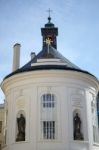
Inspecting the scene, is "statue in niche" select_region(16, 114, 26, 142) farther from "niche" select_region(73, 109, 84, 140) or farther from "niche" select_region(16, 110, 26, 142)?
"niche" select_region(73, 109, 84, 140)

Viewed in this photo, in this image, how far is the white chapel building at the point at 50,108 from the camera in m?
28.0

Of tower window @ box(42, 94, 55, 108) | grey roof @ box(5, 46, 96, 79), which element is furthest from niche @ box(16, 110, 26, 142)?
grey roof @ box(5, 46, 96, 79)

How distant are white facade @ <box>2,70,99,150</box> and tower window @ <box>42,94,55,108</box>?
258 mm

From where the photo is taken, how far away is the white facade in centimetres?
2788

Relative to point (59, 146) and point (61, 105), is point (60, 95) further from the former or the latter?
point (59, 146)

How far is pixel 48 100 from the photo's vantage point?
29.1 meters

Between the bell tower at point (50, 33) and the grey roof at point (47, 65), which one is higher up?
the bell tower at point (50, 33)

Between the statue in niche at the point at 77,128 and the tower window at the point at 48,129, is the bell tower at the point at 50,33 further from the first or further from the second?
the tower window at the point at 48,129

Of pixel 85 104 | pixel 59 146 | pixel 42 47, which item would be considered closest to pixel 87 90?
pixel 85 104

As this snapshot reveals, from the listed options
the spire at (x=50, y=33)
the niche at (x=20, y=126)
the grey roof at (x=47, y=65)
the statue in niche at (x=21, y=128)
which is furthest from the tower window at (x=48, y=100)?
the spire at (x=50, y=33)

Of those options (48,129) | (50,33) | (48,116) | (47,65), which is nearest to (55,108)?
(48,116)

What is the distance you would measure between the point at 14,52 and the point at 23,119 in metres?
9.80

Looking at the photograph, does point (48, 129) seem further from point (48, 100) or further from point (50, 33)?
point (50, 33)

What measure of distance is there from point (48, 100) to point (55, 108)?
908 mm
